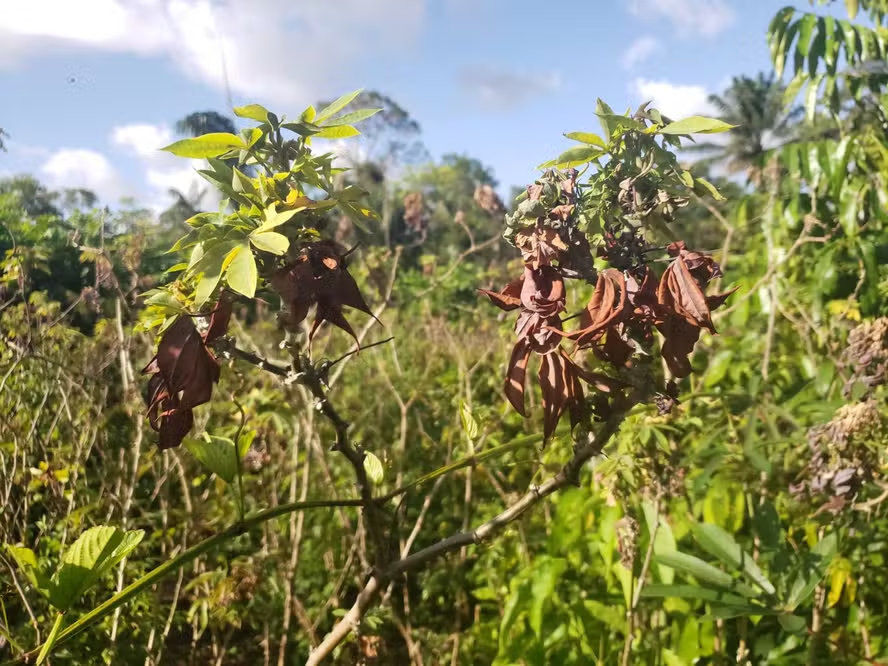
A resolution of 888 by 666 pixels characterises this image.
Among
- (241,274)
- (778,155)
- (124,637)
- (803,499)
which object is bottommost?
(124,637)

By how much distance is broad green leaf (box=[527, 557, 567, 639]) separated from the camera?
139 cm

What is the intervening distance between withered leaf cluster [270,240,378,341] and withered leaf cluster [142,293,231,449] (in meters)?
0.05

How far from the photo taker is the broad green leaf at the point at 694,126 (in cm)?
50

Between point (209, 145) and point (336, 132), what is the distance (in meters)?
0.10

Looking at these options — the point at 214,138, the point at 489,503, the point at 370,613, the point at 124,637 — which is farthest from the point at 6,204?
the point at 489,503

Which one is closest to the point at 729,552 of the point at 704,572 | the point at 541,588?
the point at 704,572

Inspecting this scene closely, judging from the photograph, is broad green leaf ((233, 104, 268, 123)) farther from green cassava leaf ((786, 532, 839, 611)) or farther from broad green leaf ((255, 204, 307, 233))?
green cassava leaf ((786, 532, 839, 611))

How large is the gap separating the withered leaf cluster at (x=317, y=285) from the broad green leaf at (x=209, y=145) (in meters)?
0.10

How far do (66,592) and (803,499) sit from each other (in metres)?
1.33

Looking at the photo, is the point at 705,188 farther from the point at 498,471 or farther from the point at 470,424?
the point at 498,471

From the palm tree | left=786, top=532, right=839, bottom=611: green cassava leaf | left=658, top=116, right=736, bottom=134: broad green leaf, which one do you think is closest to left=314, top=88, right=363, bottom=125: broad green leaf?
left=658, top=116, right=736, bottom=134: broad green leaf

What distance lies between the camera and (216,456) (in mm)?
596

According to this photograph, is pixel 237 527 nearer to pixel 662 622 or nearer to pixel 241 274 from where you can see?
pixel 241 274

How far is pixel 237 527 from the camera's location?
20.7 inches
